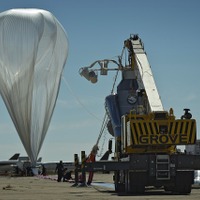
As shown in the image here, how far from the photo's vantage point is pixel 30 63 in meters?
49.0

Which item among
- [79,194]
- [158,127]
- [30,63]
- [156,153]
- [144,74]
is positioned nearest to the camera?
[79,194]

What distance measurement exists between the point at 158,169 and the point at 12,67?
2593 centimetres

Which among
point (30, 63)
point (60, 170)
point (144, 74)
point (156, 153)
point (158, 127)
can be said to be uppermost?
point (30, 63)

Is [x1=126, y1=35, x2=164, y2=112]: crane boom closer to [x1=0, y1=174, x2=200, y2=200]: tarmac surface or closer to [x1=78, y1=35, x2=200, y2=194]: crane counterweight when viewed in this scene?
[x1=78, y1=35, x2=200, y2=194]: crane counterweight

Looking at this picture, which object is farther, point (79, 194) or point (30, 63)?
point (30, 63)

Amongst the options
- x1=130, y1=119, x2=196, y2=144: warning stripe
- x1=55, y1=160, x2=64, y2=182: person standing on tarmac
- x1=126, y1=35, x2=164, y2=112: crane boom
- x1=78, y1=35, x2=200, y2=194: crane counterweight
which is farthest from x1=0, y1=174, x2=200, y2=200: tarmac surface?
x1=55, y1=160, x2=64, y2=182: person standing on tarmac

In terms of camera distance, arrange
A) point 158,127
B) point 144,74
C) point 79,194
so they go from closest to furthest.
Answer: point 79,194, point 158,127, point 144,74

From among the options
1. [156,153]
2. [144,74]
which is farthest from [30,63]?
[156,153]

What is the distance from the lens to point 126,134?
1027 inches

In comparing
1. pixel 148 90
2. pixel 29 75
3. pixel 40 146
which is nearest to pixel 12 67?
pixel 29 75

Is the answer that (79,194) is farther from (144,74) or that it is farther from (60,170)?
(60,170)

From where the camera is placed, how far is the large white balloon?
48.6 meters

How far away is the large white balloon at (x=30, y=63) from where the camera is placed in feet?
160

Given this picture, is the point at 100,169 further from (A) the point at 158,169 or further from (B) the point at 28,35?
(B) the point at 28,35
